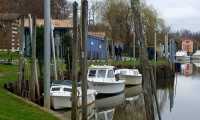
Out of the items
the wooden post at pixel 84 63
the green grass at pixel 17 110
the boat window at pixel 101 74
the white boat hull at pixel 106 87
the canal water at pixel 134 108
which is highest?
the wooden post at pixel 84 63

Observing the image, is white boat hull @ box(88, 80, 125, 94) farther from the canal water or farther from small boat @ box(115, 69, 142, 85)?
small boat @ box(115, 69, 142, 85)

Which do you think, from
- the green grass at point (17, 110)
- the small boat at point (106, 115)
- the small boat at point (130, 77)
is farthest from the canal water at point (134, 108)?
the green grass at point (17, 110)

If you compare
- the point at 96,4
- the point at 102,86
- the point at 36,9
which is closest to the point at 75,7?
the point at 102,86

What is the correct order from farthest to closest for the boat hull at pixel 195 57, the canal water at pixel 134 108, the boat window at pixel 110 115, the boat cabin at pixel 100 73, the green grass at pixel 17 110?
the boat hull at pixel 195 57 < the boat cabin at pixel 100 73 < the boat window at pixel 110 115 < the canal water at pixel 134 108 < the green grass at pixel 17 110

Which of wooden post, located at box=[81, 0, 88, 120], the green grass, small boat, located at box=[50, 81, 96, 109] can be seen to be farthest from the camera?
small boat, located at box=[50, 81, 96, 109]

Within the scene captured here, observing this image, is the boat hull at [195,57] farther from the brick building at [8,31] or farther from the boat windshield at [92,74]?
the boat windshield at [92,74]

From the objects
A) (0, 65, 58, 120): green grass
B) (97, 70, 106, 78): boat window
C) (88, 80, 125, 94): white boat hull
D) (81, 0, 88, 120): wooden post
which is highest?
(81, 0, 88, 120): wooden post

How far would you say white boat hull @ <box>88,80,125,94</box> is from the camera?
44156 mm

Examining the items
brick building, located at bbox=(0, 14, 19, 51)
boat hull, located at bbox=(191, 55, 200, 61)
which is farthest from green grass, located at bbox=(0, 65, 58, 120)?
boat hull, located at bbox=(191, 55, 200, 61)

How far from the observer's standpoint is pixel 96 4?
9925 cm

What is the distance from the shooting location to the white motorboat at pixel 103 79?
44719 mm

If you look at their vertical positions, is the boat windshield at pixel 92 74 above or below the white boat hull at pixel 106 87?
above

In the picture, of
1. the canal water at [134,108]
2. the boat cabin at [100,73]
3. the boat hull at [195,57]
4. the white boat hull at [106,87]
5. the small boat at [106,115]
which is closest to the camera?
the small boat at [106,115]

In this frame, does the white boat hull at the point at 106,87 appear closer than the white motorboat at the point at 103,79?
Yes
